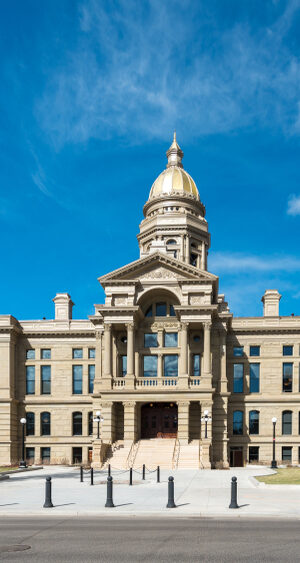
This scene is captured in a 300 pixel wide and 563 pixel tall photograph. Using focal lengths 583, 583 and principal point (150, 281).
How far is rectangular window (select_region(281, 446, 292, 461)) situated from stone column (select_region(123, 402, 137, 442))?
15353 millimetres

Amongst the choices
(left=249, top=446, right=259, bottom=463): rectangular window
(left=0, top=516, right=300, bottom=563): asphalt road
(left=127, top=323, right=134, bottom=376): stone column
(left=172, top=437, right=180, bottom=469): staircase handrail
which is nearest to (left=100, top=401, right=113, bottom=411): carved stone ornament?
(left=127, top=323, right=134, bottom=376): stone column

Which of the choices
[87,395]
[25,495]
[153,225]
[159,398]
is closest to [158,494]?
[25,495]

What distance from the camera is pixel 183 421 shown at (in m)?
46.7

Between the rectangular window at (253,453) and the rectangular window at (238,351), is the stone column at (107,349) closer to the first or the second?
the rectangular window at (238,351)

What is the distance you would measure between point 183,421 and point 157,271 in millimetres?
13198

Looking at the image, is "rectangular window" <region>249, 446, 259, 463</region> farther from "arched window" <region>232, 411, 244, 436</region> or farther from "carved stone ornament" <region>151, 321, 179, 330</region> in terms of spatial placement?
"carved stone ornament" <region>151, 321, 179, 330</region>

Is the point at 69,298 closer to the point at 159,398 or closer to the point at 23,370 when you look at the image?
the point at 23,370

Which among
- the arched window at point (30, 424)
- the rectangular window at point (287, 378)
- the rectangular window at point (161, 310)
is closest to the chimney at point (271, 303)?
the rectangular window at point (287, 378)

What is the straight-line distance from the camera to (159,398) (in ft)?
156

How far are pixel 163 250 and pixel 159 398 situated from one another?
14.8 metres

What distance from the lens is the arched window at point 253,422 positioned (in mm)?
54125

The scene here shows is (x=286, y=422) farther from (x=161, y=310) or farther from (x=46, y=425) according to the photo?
(x=46, y=425)

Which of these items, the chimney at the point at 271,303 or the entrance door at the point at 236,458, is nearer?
the entrance door at the point at 236,458

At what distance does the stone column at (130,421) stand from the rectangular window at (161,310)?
9258 mm
